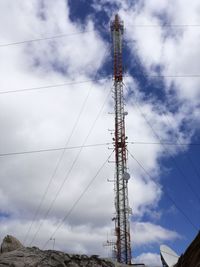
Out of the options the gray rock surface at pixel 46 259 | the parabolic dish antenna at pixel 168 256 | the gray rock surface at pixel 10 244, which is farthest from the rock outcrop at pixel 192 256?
the gray rock surface at pixel 10 244

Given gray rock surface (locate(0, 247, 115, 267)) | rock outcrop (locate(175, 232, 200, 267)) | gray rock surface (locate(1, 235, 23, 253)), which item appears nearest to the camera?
rock outcrop (locate(175, 232, 200, 267))

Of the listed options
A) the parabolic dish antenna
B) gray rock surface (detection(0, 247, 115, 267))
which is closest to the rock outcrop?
gray rock surface (detection(0, 247, 115, 267))

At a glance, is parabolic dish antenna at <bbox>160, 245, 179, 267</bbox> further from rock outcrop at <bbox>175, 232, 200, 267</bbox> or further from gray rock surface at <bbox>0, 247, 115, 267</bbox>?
rock outcrop at <bbox>175, 232, 200, 267</bbox>

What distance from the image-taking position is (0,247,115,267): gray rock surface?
30922 millimetres

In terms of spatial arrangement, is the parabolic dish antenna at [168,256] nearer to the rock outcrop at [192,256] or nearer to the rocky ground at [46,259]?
the rocky ground at [46,259]

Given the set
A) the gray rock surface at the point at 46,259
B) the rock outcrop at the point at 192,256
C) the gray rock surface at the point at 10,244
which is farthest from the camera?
the gray rock surface at the point at 10,244

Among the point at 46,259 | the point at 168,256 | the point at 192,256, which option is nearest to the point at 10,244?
the point at 46,259

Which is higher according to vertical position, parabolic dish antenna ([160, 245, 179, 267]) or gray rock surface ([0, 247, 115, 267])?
parabolic dish antenna ([160, 245, 179, 267])

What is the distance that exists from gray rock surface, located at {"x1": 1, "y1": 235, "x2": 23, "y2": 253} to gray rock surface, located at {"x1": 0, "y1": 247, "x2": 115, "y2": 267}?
389 cm

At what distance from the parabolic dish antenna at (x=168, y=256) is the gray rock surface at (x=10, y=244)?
1211 centimetres

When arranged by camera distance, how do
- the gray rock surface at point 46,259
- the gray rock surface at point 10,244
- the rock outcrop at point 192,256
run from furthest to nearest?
the gray rock surface at point 10,244, the gray rock surface at point 46,259, the rock outcrop at point 192,256

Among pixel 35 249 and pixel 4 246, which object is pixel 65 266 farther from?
pixel 4 246

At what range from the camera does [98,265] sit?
32.8m

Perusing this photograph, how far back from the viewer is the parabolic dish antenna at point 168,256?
37.6 metres
